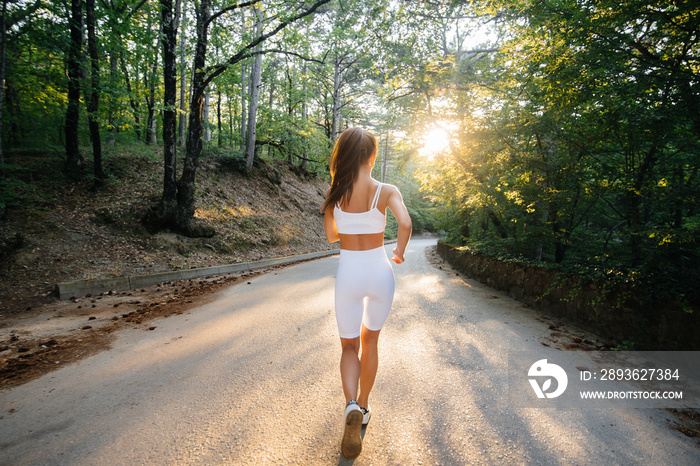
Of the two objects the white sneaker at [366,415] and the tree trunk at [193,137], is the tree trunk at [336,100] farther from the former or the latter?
the white sneaker at [366,415]

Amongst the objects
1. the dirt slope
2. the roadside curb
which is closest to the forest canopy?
the dirt slope

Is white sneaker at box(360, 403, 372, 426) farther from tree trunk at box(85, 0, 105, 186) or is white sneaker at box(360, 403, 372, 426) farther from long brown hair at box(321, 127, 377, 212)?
tree trunk at box(85, 0, 105, 186)

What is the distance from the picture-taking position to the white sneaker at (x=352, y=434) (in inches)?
77.6

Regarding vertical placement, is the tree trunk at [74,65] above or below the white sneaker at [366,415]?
above

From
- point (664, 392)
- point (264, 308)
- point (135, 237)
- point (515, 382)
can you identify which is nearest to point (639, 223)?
point (664, 392)

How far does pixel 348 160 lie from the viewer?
2350 mm

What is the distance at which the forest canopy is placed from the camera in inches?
154

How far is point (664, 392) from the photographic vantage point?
3.04 m

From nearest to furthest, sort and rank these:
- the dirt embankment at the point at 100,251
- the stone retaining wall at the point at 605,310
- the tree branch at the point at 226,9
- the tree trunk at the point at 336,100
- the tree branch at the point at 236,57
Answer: the stone retaining wall at the point at 605,310 → the dirt embankment at the point at 100,251 → the tree branch at the point at 226,9 → the tree branch at the point at 236,57 → the tree trunk at the point at 336,100

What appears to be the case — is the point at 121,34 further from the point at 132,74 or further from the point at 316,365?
the point at 316,365

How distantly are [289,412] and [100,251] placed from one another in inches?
308

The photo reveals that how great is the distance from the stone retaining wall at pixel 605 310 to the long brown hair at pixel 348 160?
13.3 feet

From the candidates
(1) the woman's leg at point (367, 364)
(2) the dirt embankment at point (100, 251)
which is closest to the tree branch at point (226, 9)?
(2) the dirt embankment at point (100, 251)

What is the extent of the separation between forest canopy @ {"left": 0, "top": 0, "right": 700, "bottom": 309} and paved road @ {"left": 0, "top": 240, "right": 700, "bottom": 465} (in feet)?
7.93
